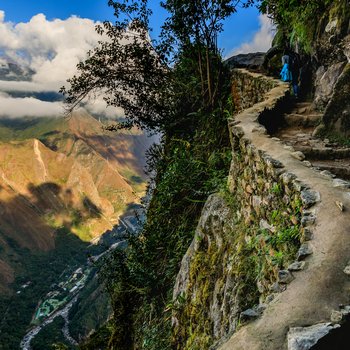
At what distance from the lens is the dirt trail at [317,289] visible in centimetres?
270

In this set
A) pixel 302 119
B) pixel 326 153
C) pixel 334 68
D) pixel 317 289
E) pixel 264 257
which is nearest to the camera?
pixel 317 289

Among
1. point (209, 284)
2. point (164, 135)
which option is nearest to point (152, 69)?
point (164, 135)

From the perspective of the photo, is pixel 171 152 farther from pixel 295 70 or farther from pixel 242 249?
pixel 242 249

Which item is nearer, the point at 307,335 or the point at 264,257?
the point at 307,335

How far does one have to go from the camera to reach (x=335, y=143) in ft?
27.6

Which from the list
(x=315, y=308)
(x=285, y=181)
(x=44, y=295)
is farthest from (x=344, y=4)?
(x=44, y=295)

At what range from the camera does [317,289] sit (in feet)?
9.83

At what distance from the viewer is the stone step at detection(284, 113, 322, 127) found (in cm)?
1043

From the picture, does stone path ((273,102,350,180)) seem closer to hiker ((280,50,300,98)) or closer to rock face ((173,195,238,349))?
hiker ((280,50,300,98))

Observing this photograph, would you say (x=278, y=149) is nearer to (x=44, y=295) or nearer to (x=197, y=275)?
(x=197, y=275)

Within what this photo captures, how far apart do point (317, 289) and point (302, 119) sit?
8.38 metres

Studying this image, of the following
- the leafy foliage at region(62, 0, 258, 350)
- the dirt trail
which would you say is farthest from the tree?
the dirt trail

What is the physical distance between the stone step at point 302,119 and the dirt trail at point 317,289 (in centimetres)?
642

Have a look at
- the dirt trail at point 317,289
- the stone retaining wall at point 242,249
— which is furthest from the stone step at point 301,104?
the dirt trail at point 317,289
